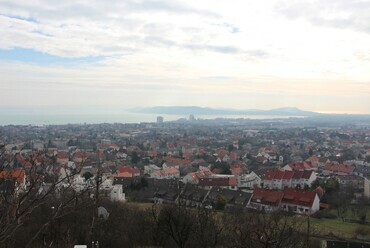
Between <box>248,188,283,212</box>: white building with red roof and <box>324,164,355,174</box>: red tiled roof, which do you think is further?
<box>324,164,355,174</box>: red tiled roof

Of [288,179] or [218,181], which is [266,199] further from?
[288,179]

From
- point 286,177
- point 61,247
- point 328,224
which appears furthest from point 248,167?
point 61,247

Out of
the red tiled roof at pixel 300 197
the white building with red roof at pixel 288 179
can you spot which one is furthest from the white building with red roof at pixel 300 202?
the white building with red roof at pixel 288 179

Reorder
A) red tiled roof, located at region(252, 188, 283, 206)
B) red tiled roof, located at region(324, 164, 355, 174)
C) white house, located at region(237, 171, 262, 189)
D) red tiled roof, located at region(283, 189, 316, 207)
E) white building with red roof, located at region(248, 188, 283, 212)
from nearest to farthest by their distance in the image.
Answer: red tiled roof, located at region(283, 189, 316, 207) < white building with red roof, located at region(248, 188, 283, 212) < red tiled roof, located at region(252, 188, 283, 206) < white house, located at region(237, 171, 262, 189) < red tiled roof, located at region(324, 164, 355, 174)

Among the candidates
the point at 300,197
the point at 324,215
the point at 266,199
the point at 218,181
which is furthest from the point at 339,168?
the point at 324,215

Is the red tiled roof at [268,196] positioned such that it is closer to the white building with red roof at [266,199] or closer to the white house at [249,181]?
the white building with red roof at [266,199]

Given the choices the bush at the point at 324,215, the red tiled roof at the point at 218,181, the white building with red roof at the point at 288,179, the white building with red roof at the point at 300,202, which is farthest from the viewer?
the white building with red roof at the point at 288,179

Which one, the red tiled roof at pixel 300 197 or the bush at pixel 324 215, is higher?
the red tiled roof at pixel 300 197

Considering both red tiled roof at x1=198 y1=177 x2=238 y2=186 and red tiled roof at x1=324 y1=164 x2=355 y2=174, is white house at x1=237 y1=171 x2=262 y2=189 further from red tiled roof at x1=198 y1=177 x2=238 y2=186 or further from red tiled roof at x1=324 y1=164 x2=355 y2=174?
red tiled roof at x1=324 y1=164 x2=355 y2=174

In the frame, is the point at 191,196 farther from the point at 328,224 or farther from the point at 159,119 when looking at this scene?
the point at 159,119

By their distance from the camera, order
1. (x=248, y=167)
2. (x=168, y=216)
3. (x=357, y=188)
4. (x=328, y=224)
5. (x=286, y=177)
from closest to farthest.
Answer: (x=168, y=216)
(x=328, y=224)
(x=357, y=188)
(x=286, y=177)
(x=248, y=167)

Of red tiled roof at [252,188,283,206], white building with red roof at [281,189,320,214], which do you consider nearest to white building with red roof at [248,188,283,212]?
red tiled roof at [252,188,283,206]
